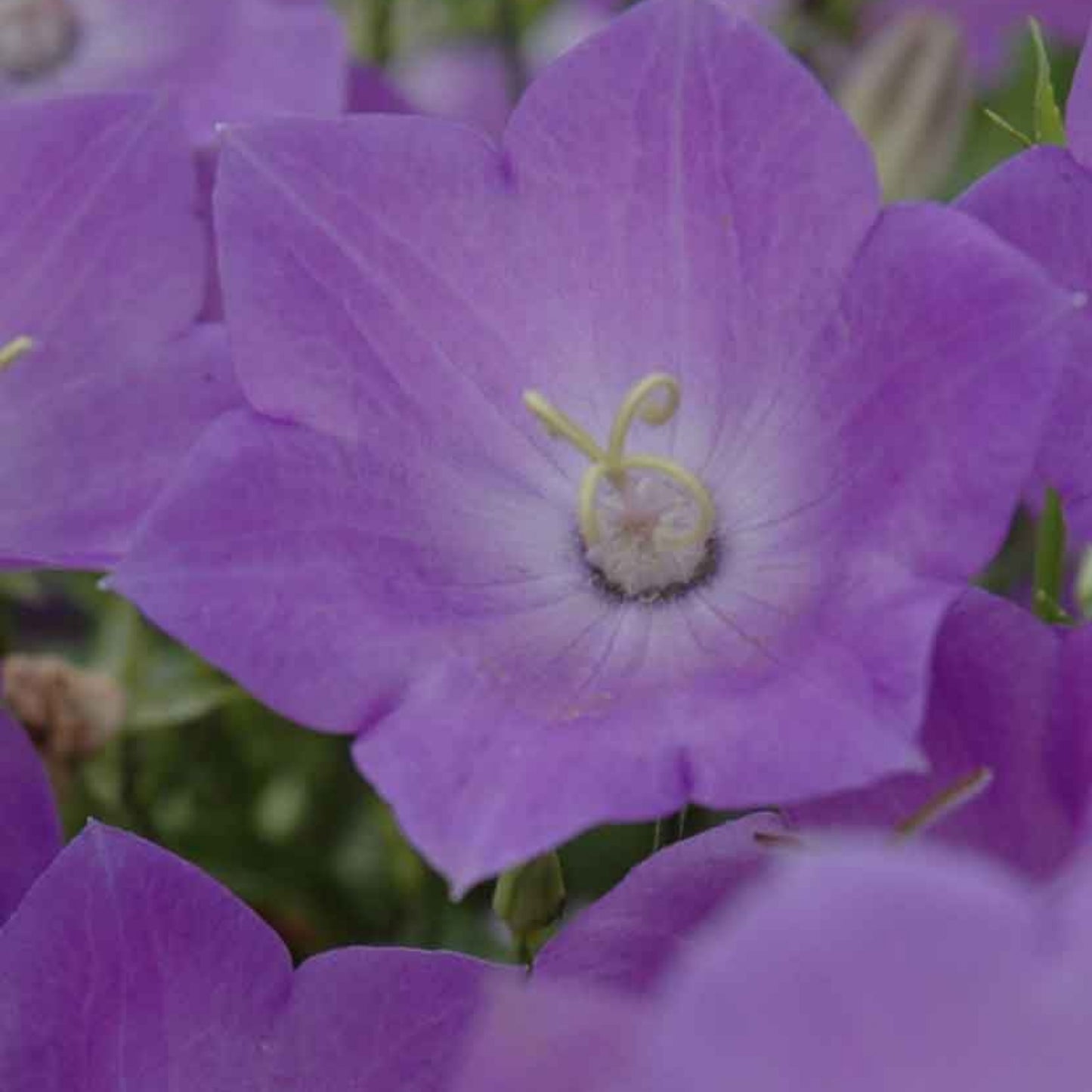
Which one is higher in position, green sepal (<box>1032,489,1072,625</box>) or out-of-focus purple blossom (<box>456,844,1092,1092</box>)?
out-of-focus purple blossom (<box>456,844,1092,1092</box>)

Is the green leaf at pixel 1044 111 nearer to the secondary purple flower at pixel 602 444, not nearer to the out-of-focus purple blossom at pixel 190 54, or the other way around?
the secondary purple flower at pixel 602 444

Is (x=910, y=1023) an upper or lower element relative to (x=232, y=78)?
A: upper

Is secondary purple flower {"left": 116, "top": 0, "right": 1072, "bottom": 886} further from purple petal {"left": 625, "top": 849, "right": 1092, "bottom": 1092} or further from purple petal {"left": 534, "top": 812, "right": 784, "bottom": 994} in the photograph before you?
purple petal {"left": 625, "top": 849, "right": 1092, "bottom": 1092}

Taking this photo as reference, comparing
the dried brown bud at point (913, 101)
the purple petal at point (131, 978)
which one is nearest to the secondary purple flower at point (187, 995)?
the purple petal at point (131, 978)

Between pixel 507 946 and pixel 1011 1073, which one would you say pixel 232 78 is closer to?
pixel 507 946

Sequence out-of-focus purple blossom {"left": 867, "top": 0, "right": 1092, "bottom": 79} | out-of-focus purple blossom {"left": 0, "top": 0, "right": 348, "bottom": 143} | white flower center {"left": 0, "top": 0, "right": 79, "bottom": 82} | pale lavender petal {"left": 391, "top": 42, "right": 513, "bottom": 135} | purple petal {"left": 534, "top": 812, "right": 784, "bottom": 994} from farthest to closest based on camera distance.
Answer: pale lavender petal {"left": 391, "top": 42, "right": 513, "bottom": 135} → out-of-focus purple blossom {"left": 867, "top": 0, "right": 1092, "bottom": 79} → white flower center {"left": 0, "top": 0, "right": 79, "bottom": 82} → out-of-focus purple blossom {"left": 0, "top": 0, "right": 348, "bottom": 143} → purple petal {"left": 534, "top": 812, "right": 784, "bottom": 994}

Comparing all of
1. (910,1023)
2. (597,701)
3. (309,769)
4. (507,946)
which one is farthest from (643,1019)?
(309,769)

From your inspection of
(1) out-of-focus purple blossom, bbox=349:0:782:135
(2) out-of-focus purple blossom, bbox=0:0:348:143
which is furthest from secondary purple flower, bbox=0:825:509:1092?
(1) out-of-focus purple blossom, bbox=349:0:782:135
